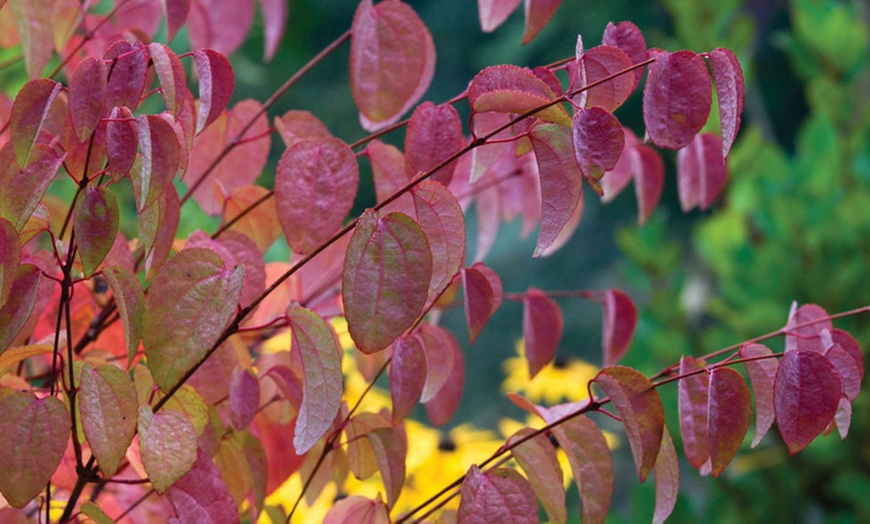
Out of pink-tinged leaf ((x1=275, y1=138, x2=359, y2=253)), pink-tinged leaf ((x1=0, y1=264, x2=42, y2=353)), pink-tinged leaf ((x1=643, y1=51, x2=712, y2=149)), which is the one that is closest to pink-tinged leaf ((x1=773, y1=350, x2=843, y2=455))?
pink-tinged leaf ((x1=643, y1=51, x2=712, y2=149))

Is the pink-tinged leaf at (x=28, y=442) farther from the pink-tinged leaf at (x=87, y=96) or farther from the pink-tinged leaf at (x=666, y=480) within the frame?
the pink-tinged leaf at (x=666, y=480)

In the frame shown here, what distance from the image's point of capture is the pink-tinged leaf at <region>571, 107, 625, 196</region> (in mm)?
363

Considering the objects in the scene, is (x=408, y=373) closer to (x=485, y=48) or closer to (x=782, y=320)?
(x=782, y=320)

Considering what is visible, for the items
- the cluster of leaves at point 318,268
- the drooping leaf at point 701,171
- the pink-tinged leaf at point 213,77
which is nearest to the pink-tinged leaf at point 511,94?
the cluster of leaves at point 318,268

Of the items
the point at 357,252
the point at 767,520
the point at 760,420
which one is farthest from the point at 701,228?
the point at 357,252

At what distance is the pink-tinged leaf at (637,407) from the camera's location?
41 cm

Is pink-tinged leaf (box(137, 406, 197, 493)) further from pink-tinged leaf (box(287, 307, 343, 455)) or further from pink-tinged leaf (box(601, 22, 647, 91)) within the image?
pink-tinged leaf (box(601, 22, 647, 91))

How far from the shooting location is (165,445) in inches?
14.9

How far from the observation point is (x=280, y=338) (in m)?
0.93

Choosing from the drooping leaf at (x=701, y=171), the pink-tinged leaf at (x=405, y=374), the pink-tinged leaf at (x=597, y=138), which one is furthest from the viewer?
the drooping leaf at (x=701, y=171)

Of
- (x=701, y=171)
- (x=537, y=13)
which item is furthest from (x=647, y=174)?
(x=537, y=13)

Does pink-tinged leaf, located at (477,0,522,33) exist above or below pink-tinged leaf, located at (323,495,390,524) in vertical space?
above

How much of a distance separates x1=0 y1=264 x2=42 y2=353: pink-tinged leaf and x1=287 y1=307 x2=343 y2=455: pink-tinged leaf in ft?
0.34

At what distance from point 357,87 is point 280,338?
488 mm
